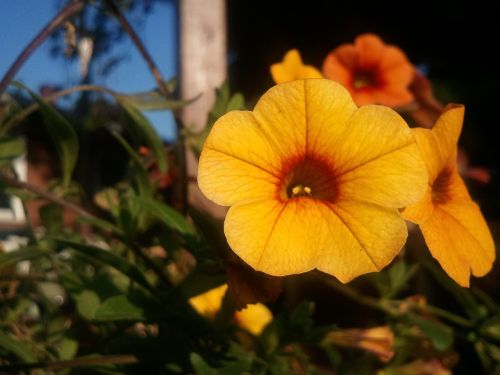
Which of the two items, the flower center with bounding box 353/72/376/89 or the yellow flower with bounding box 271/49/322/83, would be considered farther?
the flower center with bounding box 353/72/376/89

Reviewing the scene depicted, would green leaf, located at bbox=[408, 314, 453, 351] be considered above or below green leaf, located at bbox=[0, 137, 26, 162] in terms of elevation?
below

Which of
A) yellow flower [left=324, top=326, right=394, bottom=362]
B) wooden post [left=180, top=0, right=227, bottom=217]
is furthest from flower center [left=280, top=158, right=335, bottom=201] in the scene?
wooden post [left=180, top=0, right=227, bottom=217]

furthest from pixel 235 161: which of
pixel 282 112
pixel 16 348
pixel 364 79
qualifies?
pixel 364 79

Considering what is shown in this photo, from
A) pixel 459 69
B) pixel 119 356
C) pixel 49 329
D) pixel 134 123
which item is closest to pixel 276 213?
pixel 119 356

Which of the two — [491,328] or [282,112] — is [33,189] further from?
[491,328]

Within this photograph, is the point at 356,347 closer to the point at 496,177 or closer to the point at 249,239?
the point at 249,239

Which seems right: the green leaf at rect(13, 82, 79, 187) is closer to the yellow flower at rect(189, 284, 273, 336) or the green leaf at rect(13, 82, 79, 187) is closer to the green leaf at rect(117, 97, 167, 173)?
the green leaf at rect(117, 97, 167, 173)
